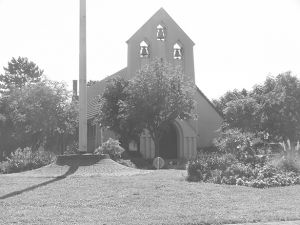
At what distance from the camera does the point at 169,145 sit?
37.0m

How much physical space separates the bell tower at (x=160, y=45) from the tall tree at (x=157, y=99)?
576 cm

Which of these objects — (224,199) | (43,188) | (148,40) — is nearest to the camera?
(224,199)

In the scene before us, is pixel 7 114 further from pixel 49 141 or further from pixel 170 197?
pixel 170 197

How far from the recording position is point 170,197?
1108 cm

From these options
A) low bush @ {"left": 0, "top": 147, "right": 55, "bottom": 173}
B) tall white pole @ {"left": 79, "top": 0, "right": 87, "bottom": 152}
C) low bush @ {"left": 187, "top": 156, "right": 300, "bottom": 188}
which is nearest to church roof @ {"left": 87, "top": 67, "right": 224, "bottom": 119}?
low bush @ {"left": 0, "top": 147, "right": 55, "bottom": 173}

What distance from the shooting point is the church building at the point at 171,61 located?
116 feet

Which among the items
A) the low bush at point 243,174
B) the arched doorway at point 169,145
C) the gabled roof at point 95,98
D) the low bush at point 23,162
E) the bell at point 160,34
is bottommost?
the low bush at point 243,174

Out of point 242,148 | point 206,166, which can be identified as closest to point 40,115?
point 242,148

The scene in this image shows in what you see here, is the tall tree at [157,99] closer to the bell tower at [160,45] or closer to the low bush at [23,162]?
the bell tower at [160,45]

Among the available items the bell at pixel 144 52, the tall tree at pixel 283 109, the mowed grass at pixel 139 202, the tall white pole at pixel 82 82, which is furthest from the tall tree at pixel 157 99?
the mowed grass at pixel 139 202

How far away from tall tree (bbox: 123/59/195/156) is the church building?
5189mm

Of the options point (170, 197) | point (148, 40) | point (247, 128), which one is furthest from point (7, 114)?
point (170, 197)

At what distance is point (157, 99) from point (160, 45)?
8.28 metres

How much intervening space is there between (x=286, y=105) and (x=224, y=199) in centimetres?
2174
